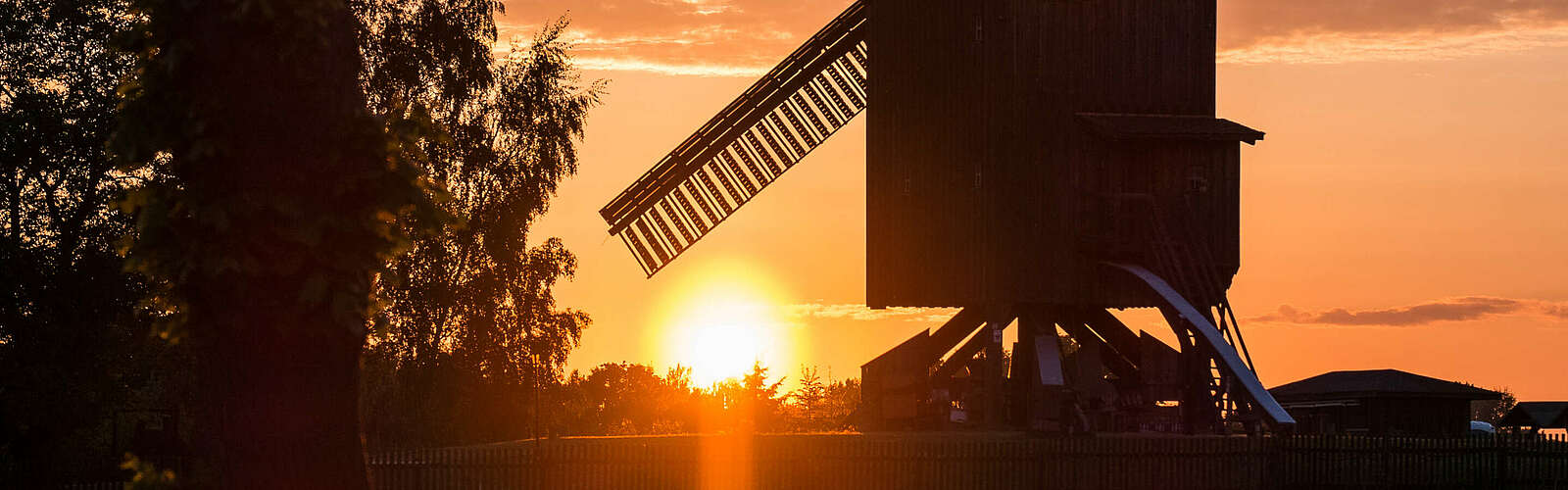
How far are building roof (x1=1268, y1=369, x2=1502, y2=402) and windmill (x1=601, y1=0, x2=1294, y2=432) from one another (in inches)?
504

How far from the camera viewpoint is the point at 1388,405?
5009cm

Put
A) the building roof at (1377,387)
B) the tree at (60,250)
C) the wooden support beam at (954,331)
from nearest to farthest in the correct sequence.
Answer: the tree at (60,250) < the wooden support beam at (954,331) < the building roof at (1377,387)

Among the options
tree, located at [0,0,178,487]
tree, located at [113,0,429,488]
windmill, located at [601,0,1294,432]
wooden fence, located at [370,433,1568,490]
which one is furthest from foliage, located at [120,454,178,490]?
windmill, located at [601,0,1294,432]

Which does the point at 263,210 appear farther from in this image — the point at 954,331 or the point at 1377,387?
the point at 1377,387

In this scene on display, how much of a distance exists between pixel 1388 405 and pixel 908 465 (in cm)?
2324

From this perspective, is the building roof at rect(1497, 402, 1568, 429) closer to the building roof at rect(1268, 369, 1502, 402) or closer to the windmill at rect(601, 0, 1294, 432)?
the building roof at rect(1268, 369, 1502, 402)

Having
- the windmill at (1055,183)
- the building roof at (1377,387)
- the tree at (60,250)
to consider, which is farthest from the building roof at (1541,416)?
the tree at (60,250)

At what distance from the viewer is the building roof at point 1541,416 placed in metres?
46.5

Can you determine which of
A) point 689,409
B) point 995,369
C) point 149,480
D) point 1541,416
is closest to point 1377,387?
point 1541,416

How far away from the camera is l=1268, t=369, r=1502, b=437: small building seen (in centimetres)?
4947

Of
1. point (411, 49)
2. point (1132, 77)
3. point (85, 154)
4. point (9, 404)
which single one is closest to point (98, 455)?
point (9, 404)

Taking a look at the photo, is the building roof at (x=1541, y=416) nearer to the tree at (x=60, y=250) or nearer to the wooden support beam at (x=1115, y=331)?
the wooden support beam at (x=1115, y=331)

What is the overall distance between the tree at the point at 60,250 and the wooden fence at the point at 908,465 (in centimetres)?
544

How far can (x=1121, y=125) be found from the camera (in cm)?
3744
